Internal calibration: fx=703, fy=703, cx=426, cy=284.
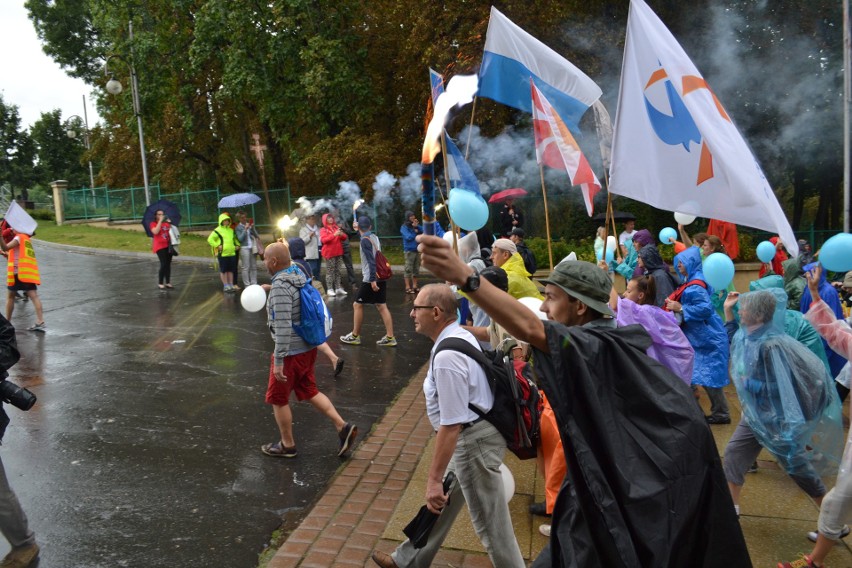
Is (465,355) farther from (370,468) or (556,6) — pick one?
(556,6)

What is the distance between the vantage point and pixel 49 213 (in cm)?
3900

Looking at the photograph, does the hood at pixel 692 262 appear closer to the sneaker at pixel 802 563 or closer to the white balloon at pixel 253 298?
the sneaker at pixel 802 563

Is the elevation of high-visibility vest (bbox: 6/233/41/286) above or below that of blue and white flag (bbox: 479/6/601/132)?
below

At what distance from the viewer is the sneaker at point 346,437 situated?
5.62 meters

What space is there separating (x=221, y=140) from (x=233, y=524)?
26234 mm

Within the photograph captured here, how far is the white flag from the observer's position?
363cm

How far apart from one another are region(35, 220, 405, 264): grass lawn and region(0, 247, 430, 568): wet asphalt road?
9.70m

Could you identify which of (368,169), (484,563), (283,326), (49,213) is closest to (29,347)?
(283,326)

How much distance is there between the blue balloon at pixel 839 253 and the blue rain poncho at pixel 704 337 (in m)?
1.40

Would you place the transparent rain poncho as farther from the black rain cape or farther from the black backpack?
the black rain cape

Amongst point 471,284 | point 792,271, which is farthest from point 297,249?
point 471,284

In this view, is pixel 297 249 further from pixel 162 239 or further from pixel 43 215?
pixel 43 215

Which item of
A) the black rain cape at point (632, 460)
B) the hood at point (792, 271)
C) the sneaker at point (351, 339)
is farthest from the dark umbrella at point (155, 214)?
the black rain cape at point (632, 460)

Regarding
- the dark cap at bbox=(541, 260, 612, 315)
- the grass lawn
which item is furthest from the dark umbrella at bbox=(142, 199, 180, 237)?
the dark cap at bbox=(541, 260, 612, 315)
